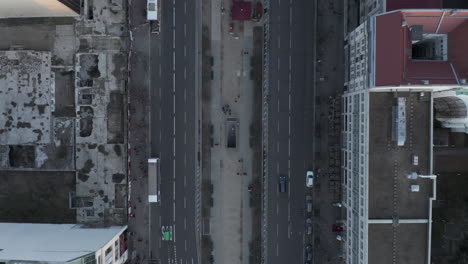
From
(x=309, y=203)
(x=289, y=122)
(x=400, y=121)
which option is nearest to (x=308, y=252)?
(x=309, y=203)

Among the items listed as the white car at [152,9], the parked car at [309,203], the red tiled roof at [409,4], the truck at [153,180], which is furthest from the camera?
the parked car at [309,203]

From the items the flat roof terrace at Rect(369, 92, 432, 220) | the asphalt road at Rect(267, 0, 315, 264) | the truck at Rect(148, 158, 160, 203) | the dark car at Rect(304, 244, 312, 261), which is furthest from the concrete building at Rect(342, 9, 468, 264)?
the truck at Rect(148, 158, 160, 203)

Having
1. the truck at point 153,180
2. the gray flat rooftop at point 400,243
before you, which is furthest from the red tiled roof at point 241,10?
the gray flat rooftop at point 400,243

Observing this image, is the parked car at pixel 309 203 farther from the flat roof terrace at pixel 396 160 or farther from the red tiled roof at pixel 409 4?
the red tiled roof at pixel 409 4

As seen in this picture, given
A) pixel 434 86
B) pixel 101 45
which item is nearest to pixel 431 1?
pixel 434 86

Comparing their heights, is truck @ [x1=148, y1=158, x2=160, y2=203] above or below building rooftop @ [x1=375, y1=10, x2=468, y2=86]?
below

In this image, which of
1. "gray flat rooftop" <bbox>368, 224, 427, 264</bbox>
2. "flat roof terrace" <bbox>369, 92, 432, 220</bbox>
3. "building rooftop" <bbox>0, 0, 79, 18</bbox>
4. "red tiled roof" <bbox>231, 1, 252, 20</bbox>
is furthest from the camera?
"red tiled roof" <bbox>231, 1, 252, 20</bbox>

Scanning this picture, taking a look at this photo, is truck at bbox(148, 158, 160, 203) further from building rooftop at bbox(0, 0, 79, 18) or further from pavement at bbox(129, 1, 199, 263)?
building rooftop at bbox(0, 0, 79, 18)
